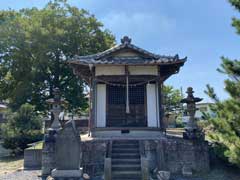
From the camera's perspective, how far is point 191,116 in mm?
10742

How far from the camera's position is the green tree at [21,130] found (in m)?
14.6

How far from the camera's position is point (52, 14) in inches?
990

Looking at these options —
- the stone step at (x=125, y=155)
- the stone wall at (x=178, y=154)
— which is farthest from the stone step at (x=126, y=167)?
the stone wall at (x=178, y=154)

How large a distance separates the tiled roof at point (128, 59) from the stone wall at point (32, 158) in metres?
4.23

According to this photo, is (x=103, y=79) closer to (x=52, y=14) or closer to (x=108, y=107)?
(x=108, y=107)

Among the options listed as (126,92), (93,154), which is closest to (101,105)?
(126,92)

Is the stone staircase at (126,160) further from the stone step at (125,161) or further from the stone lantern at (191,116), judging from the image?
the stone lantern at (191,116)

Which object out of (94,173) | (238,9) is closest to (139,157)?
(94,173)

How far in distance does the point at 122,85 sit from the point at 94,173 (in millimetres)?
4362

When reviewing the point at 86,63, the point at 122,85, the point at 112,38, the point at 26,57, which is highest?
the point at 112,38

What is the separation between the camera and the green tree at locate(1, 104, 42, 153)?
576 inches

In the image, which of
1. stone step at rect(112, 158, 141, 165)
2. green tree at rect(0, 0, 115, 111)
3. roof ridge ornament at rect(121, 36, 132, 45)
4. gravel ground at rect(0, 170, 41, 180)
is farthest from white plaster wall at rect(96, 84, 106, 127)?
green tree at rect(0, 0, 115, 111)

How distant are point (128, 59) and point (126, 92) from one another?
1.52 m

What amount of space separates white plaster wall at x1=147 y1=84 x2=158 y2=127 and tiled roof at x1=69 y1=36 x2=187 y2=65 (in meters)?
1.38
